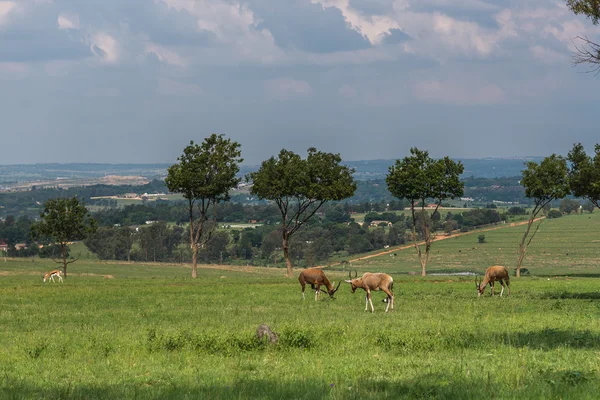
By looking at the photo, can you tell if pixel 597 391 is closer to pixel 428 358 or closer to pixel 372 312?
pixel 428 358

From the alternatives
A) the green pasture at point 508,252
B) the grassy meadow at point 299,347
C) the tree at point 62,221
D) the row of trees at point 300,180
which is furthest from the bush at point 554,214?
the grassy meadow at point 299,347

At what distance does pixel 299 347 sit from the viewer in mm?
20141

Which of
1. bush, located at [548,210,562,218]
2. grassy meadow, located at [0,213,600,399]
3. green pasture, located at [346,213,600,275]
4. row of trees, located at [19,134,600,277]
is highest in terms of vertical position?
row of trees, located at [19,134,600,277]

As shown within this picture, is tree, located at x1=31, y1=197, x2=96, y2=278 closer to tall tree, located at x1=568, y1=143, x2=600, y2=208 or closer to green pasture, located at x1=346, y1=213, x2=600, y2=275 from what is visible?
tall tree, located at x1=568, y1=143, x2=600, y2=208

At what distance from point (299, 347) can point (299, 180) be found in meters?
48.2

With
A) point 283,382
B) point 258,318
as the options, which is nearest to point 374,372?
point 283,382

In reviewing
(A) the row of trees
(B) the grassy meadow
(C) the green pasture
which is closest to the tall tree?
(A) the row of trees

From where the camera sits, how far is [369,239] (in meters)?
161

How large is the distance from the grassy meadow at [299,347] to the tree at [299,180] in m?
28.2

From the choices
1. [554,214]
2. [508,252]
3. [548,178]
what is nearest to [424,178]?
[548,178]

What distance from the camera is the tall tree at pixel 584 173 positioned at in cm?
6334

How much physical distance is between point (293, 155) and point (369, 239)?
92844 millimetres

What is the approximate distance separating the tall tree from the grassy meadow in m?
25.5

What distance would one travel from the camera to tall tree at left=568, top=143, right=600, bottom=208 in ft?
208
